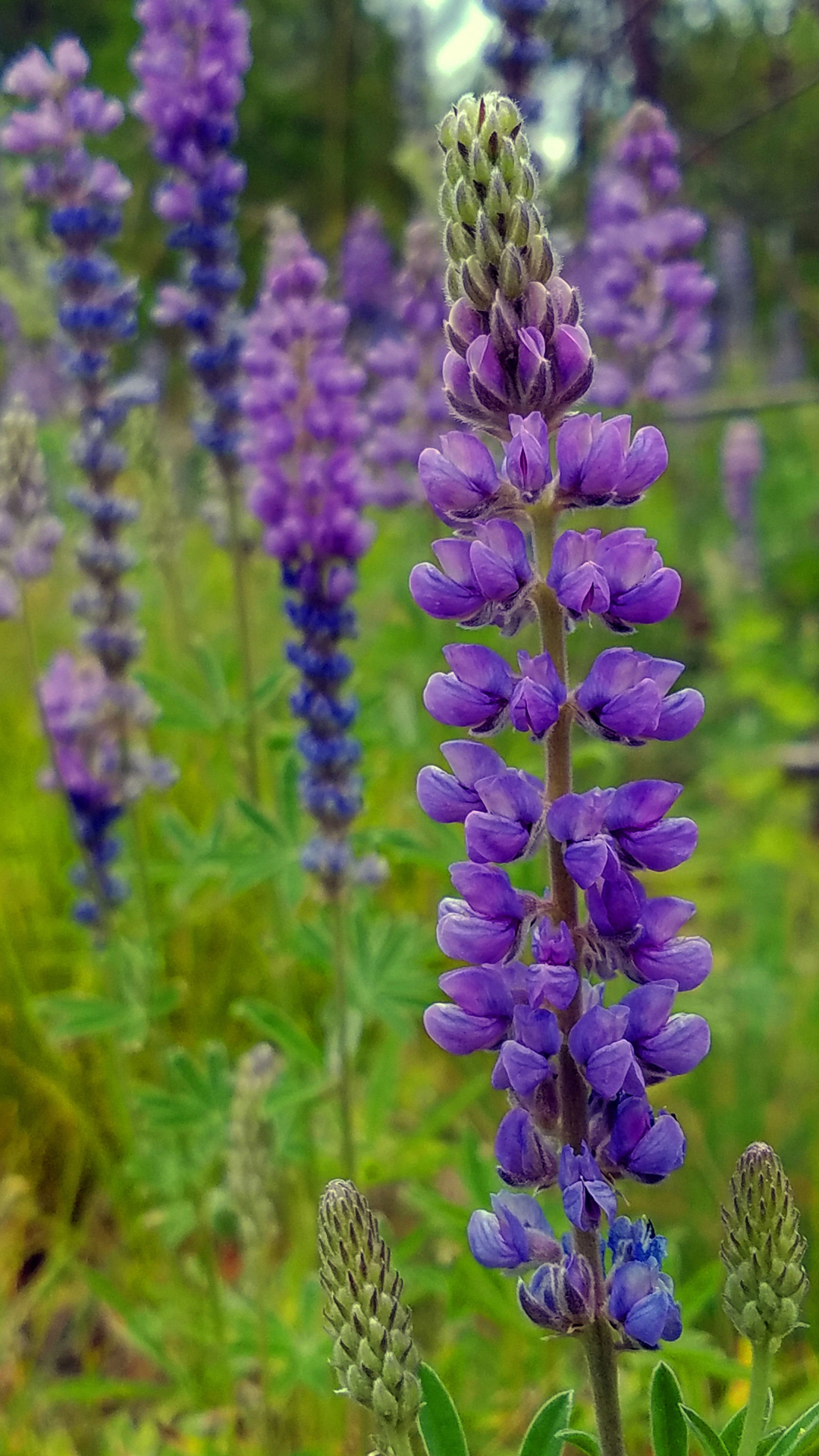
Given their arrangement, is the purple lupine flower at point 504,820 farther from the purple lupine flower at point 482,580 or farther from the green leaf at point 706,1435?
the green leaf at point 706,1435

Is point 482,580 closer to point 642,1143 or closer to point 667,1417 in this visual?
point 642,1143

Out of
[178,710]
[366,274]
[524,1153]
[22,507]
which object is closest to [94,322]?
[22,507]

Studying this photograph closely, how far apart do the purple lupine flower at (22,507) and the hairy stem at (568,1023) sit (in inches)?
61.4

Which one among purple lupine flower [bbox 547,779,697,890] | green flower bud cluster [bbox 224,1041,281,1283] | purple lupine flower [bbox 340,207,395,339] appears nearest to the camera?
purple lupine flower [bbox 547,779,697,890]

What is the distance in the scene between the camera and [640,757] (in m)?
3.93

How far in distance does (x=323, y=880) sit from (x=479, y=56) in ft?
6.71

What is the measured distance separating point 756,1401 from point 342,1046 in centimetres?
115

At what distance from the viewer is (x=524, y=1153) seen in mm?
917

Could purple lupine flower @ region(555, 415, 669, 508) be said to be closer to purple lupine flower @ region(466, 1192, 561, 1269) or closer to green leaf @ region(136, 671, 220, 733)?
purple lupine flower @ region(466, 1192, 561, 1269)

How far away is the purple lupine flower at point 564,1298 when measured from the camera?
2.94 ft

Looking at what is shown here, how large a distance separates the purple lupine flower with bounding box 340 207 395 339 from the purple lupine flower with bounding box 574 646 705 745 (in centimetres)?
427

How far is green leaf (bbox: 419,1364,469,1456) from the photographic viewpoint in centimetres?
100

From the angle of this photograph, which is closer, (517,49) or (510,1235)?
(510,1235)

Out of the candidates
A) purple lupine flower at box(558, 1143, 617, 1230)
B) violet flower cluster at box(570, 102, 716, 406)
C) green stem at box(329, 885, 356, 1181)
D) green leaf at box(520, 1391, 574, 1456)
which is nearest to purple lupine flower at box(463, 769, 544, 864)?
purple lupine flower at box(558, 1143, 617, 1230)
